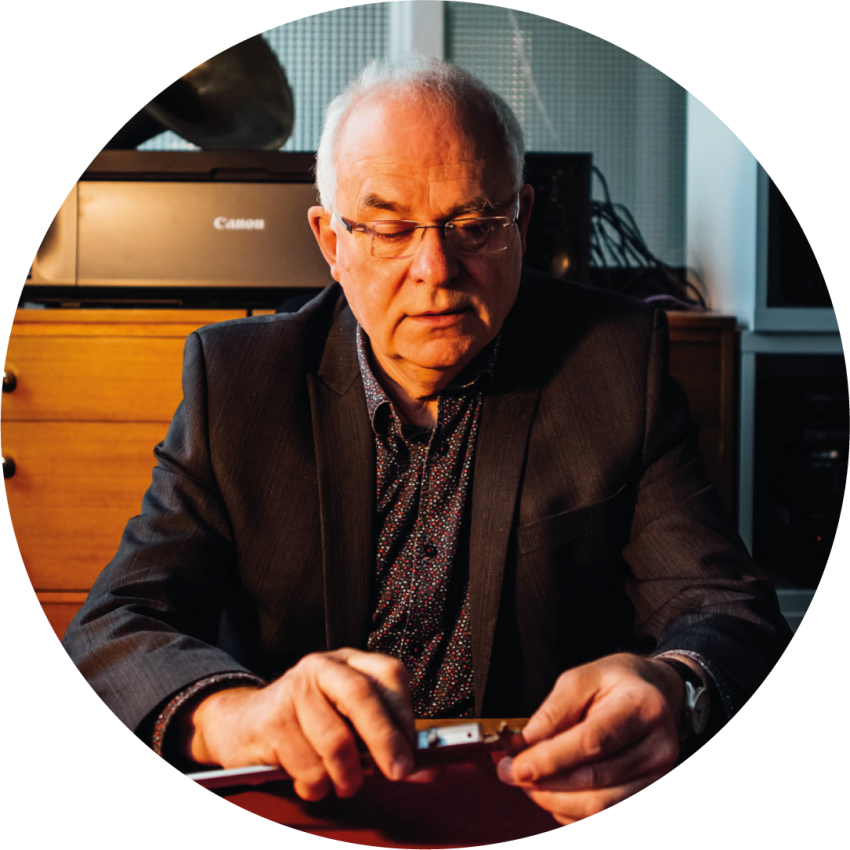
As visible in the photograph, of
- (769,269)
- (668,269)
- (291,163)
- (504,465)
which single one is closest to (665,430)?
(504,465)

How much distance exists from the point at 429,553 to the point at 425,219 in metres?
0.43

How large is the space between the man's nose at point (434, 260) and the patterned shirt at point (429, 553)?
179 millimetres

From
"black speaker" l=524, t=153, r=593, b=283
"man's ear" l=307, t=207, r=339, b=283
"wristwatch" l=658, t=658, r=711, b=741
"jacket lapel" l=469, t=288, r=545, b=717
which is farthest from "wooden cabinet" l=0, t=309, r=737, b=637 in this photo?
"wristwatch" l=658, t=658, r=711, b=741

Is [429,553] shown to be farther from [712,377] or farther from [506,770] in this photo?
[712,377]

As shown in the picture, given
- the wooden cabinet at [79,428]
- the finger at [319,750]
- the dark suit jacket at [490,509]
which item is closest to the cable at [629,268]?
the wooden cabinet at [79,428]

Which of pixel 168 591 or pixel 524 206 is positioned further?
pixel 524 206

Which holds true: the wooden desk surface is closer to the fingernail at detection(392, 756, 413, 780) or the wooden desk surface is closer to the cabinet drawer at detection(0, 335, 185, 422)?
the fingernail at detection(392, 756, 413, 780)

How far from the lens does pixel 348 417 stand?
111 cm

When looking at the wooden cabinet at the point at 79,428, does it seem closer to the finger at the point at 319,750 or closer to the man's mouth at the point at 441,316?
the man's mouth at the point at 441,316

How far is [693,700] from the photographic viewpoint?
2.63ft

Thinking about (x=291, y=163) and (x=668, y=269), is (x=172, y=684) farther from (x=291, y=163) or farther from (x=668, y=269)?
(x=668, y=269)

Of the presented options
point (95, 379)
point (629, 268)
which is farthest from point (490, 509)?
point (629, 268)

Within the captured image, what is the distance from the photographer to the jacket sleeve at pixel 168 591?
2.72 feet

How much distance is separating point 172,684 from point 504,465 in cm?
49
